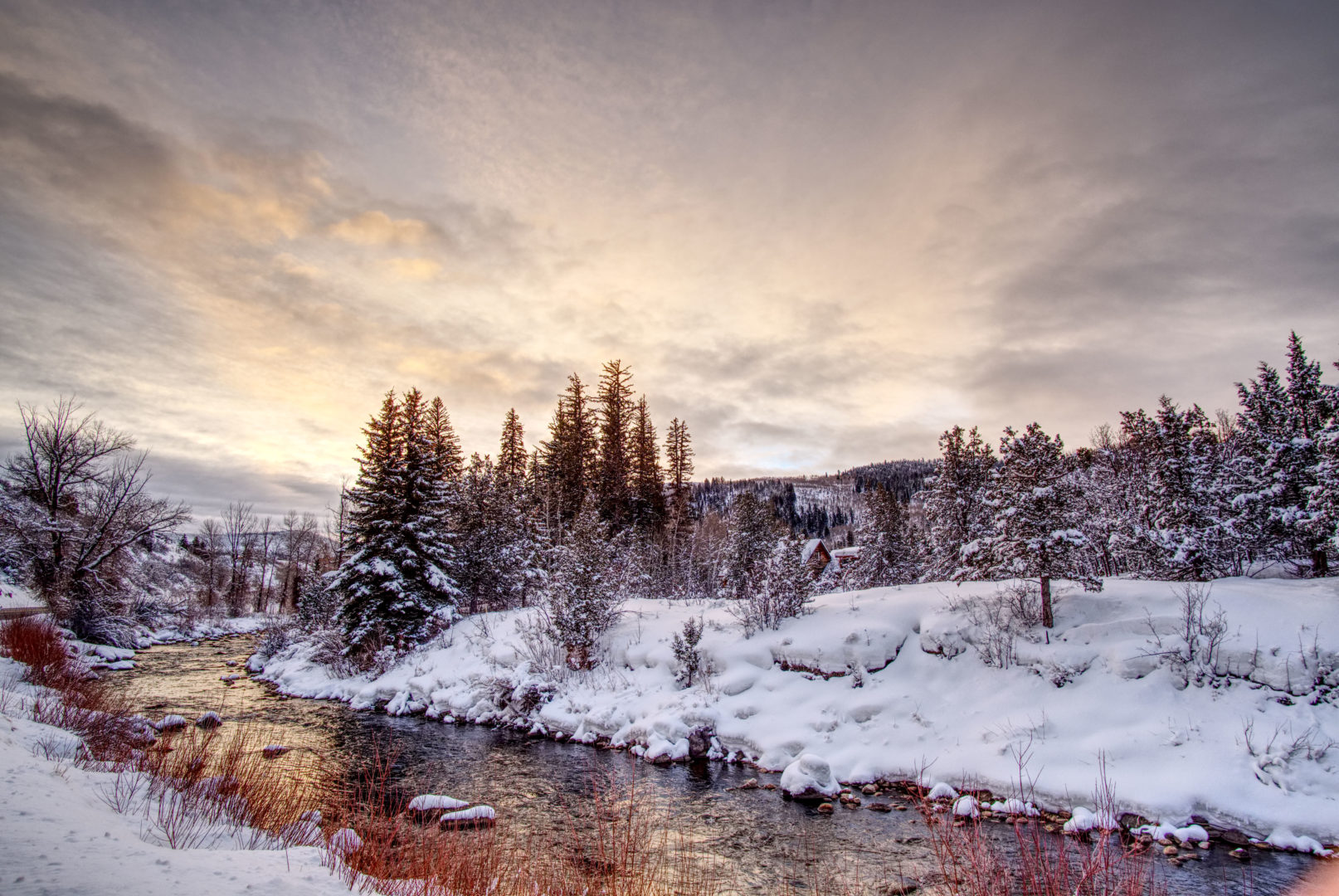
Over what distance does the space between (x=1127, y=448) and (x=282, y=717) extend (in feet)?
143

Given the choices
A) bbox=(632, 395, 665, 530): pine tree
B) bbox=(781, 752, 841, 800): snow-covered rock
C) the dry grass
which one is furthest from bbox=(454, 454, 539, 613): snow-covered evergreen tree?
bbox=(781, 752, 841, 800): snow-covered rock

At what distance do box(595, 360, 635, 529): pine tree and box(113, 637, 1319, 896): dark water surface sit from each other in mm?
21788

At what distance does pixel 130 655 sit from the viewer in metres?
27.2

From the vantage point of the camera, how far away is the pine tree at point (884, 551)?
35750 mm

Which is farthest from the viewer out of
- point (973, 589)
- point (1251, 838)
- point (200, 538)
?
point (200, 538)

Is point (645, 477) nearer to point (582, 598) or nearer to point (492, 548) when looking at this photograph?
point (492, 548)

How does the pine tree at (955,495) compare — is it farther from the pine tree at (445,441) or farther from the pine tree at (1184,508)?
the pine tree at (445,441)

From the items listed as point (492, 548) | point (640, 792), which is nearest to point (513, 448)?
point (492, 548)

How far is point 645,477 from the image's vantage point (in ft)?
152

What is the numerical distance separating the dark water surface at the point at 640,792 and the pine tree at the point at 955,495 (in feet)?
59.9

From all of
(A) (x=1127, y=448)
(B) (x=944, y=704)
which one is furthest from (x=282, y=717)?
(A) (x=1127, y=448)

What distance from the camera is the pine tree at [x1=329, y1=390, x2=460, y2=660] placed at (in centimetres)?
2459

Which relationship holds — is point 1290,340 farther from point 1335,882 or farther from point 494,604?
point 494,604

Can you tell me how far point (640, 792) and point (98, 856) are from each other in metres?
9.39
